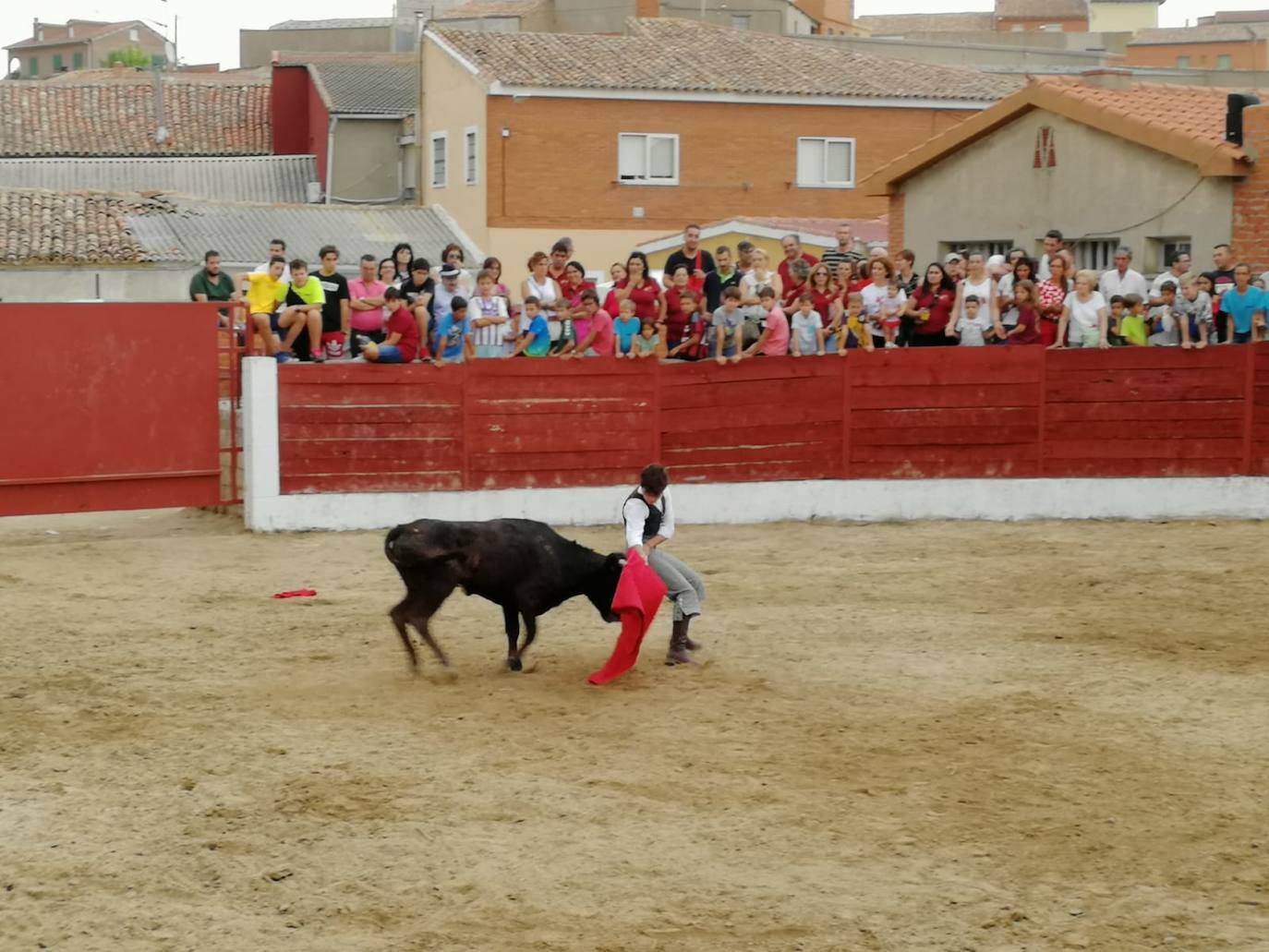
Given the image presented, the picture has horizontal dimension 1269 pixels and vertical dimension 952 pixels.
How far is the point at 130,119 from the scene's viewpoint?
4922 cm

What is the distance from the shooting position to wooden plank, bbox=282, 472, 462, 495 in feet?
47.9

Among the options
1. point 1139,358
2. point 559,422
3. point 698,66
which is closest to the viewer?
point 559,422

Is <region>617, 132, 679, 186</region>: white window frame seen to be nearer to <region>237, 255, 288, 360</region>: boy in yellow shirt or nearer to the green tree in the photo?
<region>237, 255, 288, 360</region>: boy in yellow shirt

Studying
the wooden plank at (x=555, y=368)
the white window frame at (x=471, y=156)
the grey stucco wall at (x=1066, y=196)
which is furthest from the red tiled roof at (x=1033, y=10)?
the wooden plank at (x=555, y=368)

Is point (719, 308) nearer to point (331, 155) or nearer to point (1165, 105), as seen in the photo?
point (1165, 105)

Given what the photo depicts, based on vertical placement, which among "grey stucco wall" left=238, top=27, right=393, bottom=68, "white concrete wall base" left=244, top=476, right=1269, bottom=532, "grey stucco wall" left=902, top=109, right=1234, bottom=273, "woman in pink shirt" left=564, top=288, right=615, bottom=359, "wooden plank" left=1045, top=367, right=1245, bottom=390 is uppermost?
"grey stucco wall" left=238, top=27, right=393, bottom=68

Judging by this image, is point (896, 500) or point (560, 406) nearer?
point (560, 406)

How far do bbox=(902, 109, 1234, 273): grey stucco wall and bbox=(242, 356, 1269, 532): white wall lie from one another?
16.4 ft

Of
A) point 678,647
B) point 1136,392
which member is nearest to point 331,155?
point 1136,392

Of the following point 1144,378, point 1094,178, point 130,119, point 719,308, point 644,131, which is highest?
point 130,119

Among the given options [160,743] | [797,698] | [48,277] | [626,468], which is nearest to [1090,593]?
[797,698]

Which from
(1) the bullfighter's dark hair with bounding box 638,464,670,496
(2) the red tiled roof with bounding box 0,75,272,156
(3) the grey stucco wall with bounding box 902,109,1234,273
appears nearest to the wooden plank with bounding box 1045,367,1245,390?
(3) the grey stucco wall with bounding box 902,109,1234,273

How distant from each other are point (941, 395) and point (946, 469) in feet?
2.08

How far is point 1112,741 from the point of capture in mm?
7918
